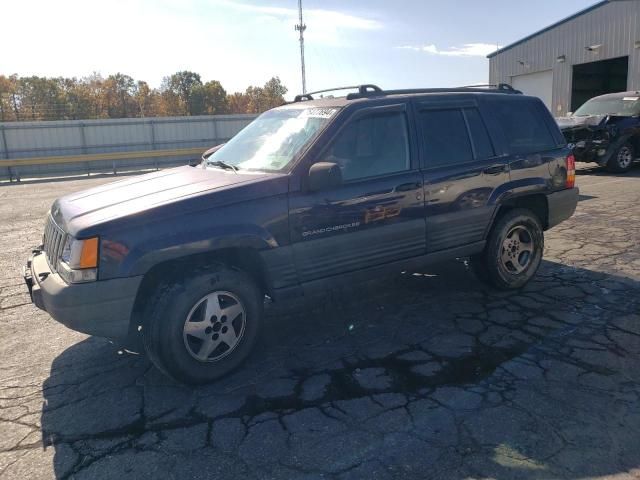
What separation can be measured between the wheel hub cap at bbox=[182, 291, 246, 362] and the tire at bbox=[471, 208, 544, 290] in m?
2.53

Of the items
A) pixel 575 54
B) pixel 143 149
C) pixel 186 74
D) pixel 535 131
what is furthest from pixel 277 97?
pixel 535 131

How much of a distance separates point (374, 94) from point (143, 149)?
2643 cm

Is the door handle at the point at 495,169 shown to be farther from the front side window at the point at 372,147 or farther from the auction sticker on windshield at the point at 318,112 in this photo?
the auction sticker on windshield at the point at 318,112

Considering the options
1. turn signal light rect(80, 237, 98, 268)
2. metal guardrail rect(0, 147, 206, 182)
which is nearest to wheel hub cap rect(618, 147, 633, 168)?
turn signal light rect(80, 237, 98, 268)

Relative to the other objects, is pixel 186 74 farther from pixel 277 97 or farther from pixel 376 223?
pixel 376 223

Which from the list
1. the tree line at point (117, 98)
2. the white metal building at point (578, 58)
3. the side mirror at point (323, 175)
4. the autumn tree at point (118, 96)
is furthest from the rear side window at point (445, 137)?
the autumn tree at point (118, 96)

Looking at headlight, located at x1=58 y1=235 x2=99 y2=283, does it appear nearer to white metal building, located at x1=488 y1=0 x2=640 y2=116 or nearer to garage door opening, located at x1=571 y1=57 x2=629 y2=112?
white metal building, located at x1=488 y1=0 x2=640 y2=116

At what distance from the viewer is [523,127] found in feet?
16.4

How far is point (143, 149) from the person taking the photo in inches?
1119

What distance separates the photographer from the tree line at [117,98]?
5794cm

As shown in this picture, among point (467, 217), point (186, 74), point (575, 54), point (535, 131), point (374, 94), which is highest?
point (186, 74)

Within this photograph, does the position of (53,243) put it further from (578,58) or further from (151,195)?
(578,58)

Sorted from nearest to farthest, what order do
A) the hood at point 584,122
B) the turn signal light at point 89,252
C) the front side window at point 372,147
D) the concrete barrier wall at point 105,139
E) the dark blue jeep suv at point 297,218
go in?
the turn signal light at point 89,252 → the dark blue jeep suv at point 297,218 → the front side window at point 372,147 → the hood at point 584,122 → the concrete barrier wall at point 105,139

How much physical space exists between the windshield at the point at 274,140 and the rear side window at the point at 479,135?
1397 mm
